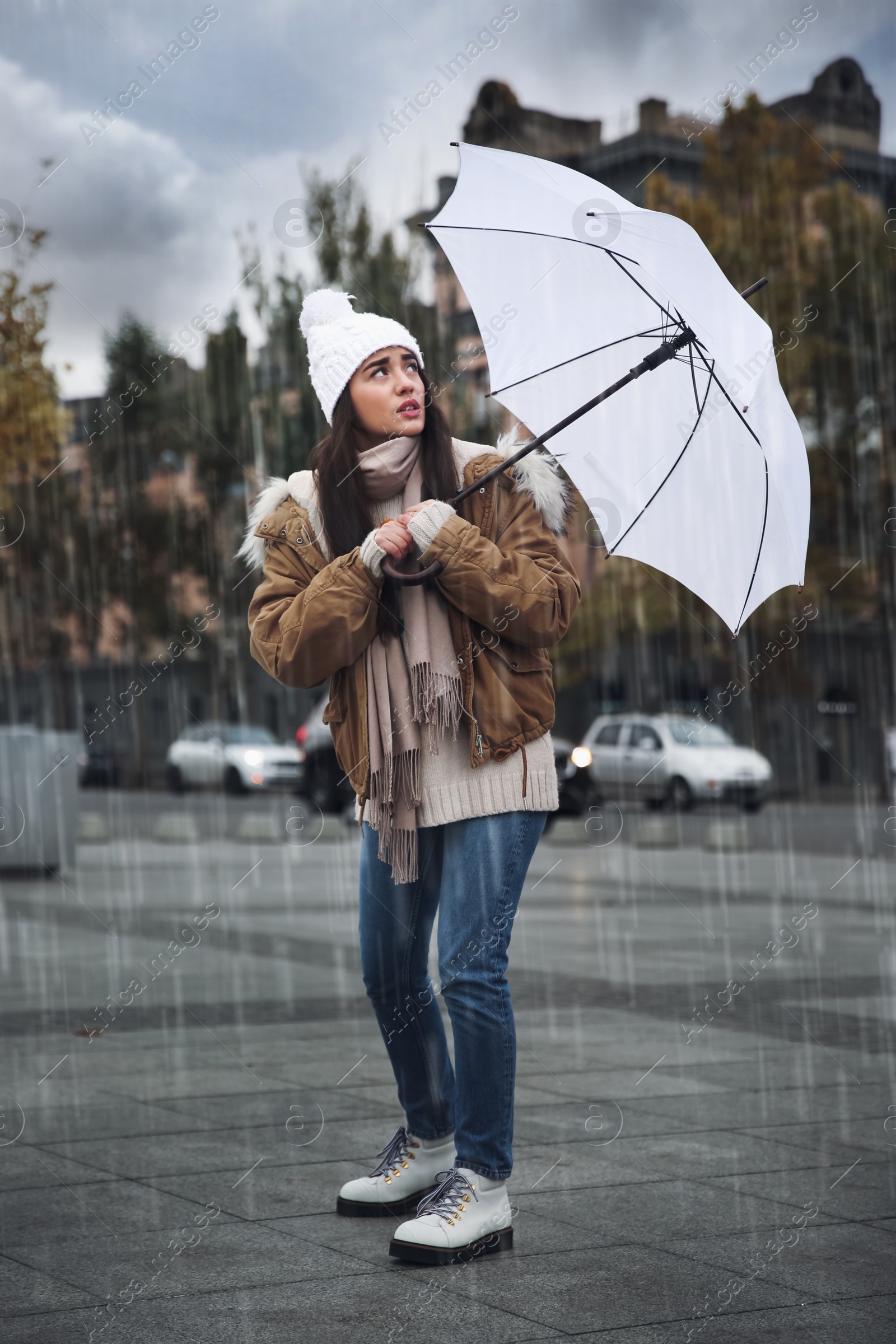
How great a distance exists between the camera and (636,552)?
11.5 ft

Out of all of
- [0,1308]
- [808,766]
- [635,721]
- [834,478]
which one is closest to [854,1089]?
[0,1308]

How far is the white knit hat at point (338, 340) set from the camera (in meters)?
3.60

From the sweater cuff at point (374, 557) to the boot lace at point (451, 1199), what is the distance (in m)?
1.32

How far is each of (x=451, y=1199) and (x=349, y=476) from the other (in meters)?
1.61

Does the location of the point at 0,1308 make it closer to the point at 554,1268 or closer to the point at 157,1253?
the point at 157,1253

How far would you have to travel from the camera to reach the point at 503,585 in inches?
131

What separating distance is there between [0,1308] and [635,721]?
79.1ft

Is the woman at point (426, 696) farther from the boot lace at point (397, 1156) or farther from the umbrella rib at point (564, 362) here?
the umbrella rib at point (564, 362)

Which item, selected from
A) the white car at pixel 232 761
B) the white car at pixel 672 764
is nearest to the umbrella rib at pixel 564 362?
the white car at pixel 672 764

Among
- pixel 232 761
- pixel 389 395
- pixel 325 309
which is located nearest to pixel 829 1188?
pixel 389 395

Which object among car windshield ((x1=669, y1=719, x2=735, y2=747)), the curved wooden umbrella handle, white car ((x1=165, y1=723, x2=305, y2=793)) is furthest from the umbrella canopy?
white car ((x1=165, y1=723, x2=305, y2=793))

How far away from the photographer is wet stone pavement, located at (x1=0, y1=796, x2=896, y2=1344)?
3025mm

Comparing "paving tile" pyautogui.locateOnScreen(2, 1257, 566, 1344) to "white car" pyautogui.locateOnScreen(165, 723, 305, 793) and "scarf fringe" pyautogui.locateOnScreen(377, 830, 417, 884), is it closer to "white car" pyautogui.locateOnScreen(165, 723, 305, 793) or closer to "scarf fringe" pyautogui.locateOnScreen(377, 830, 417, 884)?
"scarf fringe" pyautogui.locateOnScreen(377, 830, 417, 884)

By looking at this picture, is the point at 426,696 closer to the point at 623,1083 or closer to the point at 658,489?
the point at 658,489
